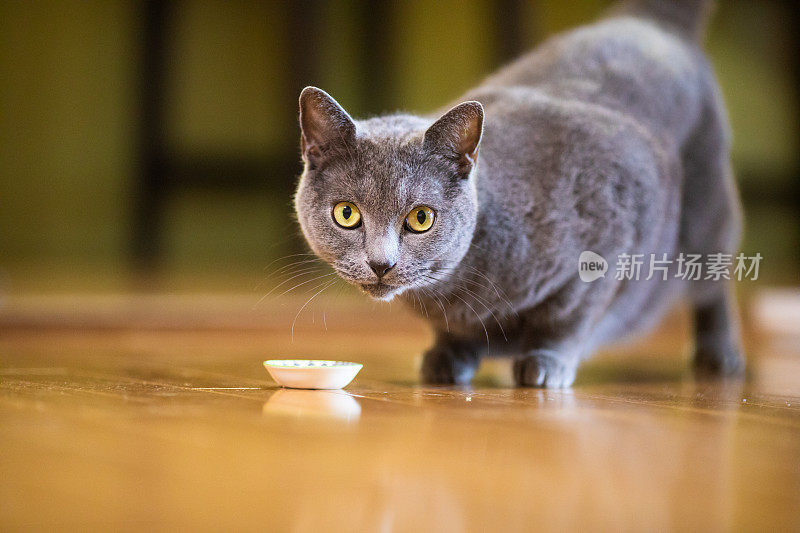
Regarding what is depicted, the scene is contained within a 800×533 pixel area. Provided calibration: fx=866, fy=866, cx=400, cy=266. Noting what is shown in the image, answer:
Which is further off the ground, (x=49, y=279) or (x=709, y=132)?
(x=709, y=132)

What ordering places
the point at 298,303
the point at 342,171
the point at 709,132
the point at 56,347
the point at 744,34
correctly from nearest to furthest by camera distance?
the point at 342,171
the point at 709,132
the point at 56,347
the point at 298,303
the point at 744,34

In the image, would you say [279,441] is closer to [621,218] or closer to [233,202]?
[621,218]

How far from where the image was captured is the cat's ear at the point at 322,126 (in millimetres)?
1377

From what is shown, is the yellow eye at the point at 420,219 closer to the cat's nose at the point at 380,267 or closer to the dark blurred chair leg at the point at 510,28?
the cat's nose at the point at 380,267

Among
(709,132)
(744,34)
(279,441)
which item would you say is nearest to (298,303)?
(709,132)

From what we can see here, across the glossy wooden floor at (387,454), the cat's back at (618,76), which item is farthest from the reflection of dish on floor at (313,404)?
the cat's back at (618,76)

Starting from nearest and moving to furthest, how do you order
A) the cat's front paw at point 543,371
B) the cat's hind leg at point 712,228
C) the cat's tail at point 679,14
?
the cat's front paw at point 543,371
the cat's hind leg at point 712,228
the cat's tail at point 679,14

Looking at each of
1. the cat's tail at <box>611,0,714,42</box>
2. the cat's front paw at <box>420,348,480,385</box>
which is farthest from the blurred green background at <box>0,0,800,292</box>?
the cat's front paw at <box>420,348,480,385</box>

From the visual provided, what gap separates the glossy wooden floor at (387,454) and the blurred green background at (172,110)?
285 cm

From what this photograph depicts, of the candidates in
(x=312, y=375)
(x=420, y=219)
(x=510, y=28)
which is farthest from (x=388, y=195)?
(x=510, y=28)

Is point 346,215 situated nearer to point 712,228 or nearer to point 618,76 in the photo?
point 618,76

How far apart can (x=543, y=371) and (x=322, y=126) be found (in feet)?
1.86

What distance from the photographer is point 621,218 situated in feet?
5.25

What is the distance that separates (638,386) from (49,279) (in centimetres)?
345
